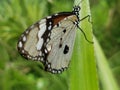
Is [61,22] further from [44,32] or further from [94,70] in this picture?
[94,70]

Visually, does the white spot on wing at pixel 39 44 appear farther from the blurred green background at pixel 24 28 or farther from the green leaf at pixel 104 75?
the blurred green background at pixel 24 28

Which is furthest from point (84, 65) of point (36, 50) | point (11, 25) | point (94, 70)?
point (11, 25)

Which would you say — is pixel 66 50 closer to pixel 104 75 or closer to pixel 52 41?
pixel 52 41

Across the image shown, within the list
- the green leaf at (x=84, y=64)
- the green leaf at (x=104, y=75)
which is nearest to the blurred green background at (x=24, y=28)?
the green leaf at (x=104, y=75)

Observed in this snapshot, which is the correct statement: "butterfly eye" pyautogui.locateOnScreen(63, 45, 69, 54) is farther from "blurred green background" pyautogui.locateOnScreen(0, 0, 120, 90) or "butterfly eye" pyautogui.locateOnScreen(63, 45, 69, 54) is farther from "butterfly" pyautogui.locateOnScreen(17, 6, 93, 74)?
"blurred green background" pyautogui.locateOnScreen(0, 0, 120, 90)

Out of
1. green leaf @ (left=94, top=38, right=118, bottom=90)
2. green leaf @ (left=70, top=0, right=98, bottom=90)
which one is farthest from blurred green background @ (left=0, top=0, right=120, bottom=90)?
green leaf @ (left=70, top=0, right=98, bottom=90)

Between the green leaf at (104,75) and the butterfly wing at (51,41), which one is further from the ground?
the butterfly wing at (51,41)

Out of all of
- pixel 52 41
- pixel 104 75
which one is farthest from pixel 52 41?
pixel 104 75

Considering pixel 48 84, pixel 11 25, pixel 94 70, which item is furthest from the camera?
pixel 48 84
